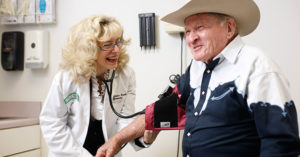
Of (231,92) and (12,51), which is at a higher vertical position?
(12,51)

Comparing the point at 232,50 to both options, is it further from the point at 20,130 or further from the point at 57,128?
the point at 20,130

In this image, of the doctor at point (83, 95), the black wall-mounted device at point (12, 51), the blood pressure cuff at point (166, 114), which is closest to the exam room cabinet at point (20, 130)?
the black wall-mounted device at point (12, 51)

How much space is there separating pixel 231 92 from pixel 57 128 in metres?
0.88

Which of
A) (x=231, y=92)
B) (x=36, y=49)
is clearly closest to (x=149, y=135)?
(x=231, y=92)

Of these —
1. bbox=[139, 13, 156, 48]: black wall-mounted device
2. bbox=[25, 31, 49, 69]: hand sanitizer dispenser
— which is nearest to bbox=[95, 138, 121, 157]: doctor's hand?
bbox=[139, 13, 156, 48]: black wall-mounted device

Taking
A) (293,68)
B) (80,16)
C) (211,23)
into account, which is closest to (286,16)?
(293,68)

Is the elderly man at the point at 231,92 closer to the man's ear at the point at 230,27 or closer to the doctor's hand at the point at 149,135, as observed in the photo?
the man's ear at the point at 230,27

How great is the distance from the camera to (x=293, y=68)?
70.8 inches

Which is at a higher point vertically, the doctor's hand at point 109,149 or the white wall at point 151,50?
the white wall at point 151,50

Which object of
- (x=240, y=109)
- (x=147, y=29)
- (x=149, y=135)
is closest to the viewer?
(x=240, y=109)

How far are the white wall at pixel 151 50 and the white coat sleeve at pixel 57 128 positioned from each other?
0.72 meters

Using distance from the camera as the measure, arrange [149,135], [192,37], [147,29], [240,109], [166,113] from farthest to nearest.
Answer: [147,29] → [149,135] → [166,113] → [192,37] → [240,109]

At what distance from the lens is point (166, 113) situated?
1.26 meters

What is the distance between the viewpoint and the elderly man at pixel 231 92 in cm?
88
